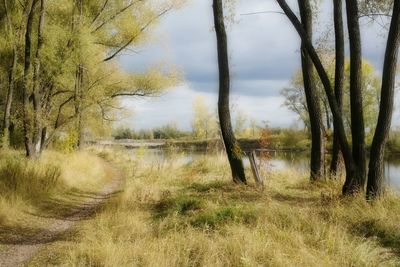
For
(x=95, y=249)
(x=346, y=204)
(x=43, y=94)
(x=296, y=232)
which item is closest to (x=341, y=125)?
(x=346, y=204)

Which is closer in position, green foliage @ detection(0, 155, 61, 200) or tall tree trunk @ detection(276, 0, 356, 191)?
tall tree trunk @ detection(276, 0, 356, 191)

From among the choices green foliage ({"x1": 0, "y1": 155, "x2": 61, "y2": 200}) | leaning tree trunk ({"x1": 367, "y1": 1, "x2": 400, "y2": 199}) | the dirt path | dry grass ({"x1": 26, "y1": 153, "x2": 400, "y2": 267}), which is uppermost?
leaning tree trunk ({"x1": 367, "y1": 1, "x2": 400, "y2": 199})

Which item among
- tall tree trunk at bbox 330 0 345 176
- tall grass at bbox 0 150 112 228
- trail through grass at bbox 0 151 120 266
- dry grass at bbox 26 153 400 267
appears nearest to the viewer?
dry grass at bbox 26 153 400 267

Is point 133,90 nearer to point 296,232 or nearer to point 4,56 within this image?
point 4,56

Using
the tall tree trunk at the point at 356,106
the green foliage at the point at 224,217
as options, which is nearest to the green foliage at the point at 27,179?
the green foliage at the point at 224,217

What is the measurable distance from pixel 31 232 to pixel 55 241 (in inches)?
44.8

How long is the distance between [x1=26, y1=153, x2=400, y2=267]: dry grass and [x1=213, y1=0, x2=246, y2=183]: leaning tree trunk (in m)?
1.31

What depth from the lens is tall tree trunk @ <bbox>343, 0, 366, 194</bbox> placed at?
34.2 ft

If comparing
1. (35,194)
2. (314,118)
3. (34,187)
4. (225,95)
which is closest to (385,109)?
(314,118)

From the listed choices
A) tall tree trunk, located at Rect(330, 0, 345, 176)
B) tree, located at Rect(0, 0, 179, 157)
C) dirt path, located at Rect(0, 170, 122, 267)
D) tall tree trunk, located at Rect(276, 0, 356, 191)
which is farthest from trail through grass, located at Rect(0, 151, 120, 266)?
tall tree trunk, located at Rect(330, 0, 345, 176)

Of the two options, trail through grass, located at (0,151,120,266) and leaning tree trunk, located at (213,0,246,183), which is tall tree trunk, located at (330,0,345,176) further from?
trail through grass, located at (0,151,120,266)

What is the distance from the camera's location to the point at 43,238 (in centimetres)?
875

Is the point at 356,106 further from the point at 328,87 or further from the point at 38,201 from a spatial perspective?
the point at 38,201

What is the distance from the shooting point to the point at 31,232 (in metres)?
9.25
